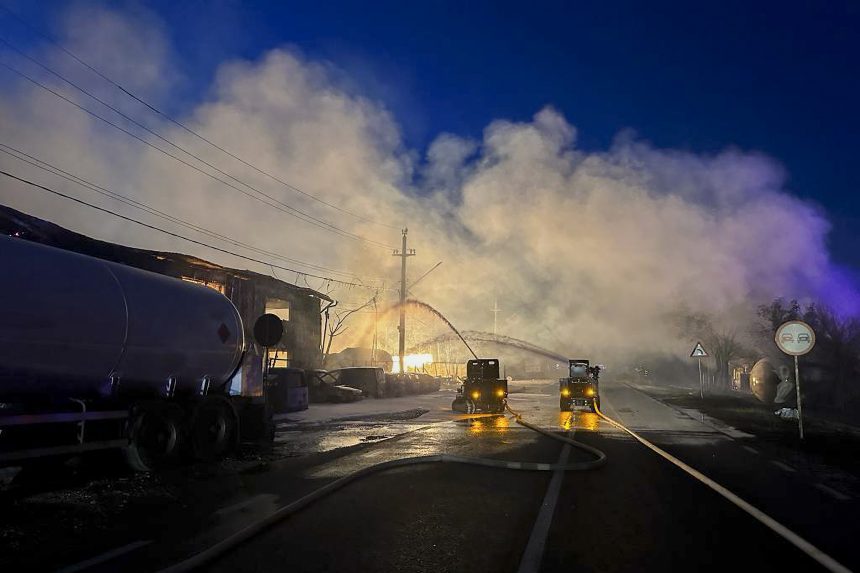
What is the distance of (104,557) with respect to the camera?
4.59 meters

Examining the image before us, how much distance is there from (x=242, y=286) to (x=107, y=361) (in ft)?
72.0

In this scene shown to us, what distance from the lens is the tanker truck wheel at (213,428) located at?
32.1 feet

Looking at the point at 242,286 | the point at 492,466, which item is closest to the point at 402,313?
the point at 242,286

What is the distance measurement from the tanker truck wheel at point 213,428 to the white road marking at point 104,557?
4.91m

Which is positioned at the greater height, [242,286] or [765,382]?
[242,286]

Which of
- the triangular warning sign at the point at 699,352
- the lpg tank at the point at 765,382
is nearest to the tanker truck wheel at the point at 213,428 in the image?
the triangular warning sign at the point at 699,352

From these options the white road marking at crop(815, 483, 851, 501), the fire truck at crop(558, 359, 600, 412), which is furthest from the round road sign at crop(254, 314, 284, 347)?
the fire truck at crop(558, 359, 600, 412)

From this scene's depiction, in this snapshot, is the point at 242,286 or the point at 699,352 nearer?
the point at 699,352

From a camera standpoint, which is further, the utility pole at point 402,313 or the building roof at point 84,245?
the utility pole at point 402,313

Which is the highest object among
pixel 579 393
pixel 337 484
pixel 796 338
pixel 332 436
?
pixel 796 338

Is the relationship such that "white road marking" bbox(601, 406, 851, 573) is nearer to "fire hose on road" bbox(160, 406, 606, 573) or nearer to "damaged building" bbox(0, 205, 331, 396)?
"fire hose on road" bbox(160, 406, 606, 573)

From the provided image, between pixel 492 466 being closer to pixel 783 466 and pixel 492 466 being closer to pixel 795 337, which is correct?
pixel 783 466

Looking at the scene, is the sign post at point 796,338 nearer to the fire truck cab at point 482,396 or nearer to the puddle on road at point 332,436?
the puddle on road at point 332,436

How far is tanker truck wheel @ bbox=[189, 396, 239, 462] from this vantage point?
9.80m
